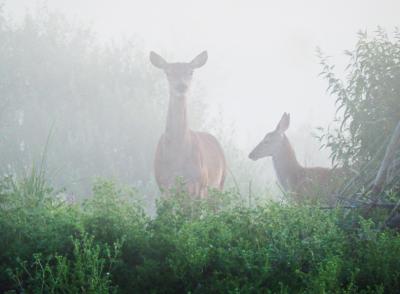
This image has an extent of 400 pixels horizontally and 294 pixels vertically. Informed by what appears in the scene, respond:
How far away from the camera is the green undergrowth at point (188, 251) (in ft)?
16.3

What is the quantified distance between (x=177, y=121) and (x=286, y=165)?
2.40 meters

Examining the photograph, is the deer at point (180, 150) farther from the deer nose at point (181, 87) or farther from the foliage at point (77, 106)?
the foliage at point (77, 106)

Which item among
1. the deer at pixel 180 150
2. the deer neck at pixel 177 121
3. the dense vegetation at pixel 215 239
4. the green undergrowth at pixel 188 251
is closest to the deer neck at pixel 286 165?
the deer at pixel 180 150

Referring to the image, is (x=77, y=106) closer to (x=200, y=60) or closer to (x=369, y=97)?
(x=200, y=60)

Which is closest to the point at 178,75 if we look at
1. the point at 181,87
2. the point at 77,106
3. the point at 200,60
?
the point at 181,87

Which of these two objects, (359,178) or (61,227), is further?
(359,178)

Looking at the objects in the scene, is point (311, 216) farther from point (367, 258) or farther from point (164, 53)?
point (164, 53)

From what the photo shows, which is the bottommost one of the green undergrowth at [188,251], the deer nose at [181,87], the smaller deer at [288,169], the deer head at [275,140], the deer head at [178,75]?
the green undergrowth at [188,251]

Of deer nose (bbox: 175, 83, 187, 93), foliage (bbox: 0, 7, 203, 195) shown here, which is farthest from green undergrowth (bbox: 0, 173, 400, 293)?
foliage (bbox: 0, 7, 203, 195)

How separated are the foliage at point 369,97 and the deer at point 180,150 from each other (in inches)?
78.4

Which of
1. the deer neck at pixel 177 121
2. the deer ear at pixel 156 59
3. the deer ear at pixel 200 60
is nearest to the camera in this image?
the deer neck at pixel 177 121

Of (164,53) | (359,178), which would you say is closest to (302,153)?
(164,53)

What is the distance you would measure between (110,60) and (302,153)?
30.1 feet

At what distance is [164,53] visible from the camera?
23016 millimetres
